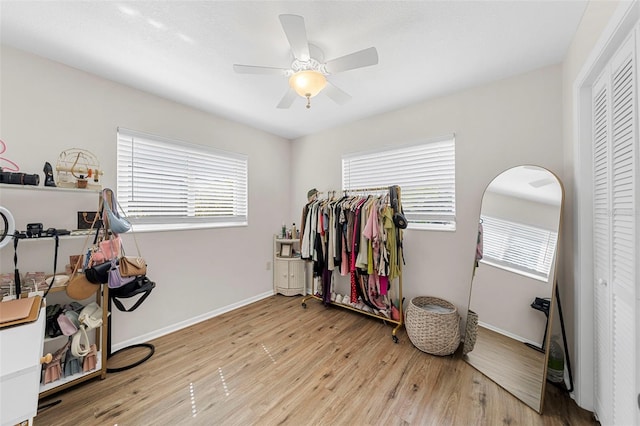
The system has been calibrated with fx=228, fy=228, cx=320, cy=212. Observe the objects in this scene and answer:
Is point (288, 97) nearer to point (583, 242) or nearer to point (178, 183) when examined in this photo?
point (178, 183)

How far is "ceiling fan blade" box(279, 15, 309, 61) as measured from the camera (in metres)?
1.21

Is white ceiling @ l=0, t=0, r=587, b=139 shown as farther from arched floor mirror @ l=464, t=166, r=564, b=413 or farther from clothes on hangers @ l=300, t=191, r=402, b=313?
clothes on hangers @ l=300, t=191, r=402, b=313

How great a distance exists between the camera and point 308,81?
5.33 ft

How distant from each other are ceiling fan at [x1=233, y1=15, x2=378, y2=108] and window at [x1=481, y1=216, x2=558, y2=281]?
1.70 metres

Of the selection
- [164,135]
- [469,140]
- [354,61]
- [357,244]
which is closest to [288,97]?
[354,61]

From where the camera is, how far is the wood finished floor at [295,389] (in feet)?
4.83

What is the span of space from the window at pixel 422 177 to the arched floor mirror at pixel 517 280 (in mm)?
420

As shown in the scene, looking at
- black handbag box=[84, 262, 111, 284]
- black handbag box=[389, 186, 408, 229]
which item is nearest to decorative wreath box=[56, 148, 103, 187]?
black handbag box=[84, 262, 111, 284]

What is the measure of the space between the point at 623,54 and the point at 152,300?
155 inches

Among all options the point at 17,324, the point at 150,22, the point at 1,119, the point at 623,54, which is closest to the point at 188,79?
the point at 150,22

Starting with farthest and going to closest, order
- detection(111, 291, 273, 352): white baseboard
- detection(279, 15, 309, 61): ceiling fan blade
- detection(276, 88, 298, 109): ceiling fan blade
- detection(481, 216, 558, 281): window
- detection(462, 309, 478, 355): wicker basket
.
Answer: detection(111, 291, 273, 352): white baseboard < detection(462, 309, 478, 355): wicker basket < detection(276, 88, 298, 109): ceiling fan blade < detection(481, 216, 558, 281): window < detection(279, 15, 309, 61): ceiling fan blade

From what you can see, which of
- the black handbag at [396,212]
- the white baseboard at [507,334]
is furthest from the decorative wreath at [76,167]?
the white baseboard at [507,334]

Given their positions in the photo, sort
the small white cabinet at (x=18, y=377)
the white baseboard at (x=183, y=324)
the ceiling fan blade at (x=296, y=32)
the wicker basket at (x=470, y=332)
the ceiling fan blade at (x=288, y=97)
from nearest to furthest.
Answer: the small white cabinet at (x=18, y=377) → the ceiling fan blade at (x=296, y=32) → the ceiling fan blade at (x=288, y=97) → the wicker basket at (x=470, y=332) → the white baseboard at (x=183, y=324)

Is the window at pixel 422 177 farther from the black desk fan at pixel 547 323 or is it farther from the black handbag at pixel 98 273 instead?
the black handbag at pixel 98 273
